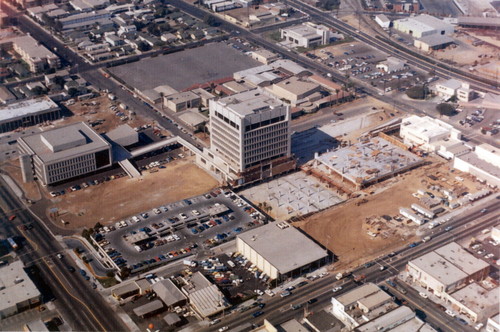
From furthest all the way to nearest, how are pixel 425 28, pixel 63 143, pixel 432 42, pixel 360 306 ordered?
pixel 425 28 < pixel 432 42 < pixel 63 143 < pixel 360 306

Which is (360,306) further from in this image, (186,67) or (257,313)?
(186,67)

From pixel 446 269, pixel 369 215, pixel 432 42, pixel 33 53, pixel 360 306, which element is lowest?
pixel 369 215

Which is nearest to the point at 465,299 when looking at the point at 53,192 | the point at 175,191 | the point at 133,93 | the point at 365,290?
the point at 365,290

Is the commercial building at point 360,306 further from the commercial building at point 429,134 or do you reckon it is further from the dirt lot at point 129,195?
the commercial building at point 429,134

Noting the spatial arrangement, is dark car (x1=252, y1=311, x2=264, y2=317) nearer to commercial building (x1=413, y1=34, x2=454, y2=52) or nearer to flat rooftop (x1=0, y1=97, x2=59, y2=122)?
flat rooftop (x1=0, y1=97, x2=59, y2=122)

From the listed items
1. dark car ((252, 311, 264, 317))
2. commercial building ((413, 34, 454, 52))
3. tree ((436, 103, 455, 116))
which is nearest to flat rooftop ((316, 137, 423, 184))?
tree ((436, 103, 455, 116))

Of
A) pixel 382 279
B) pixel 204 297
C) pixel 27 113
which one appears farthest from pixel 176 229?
pixel 27 113

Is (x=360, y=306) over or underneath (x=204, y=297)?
over
